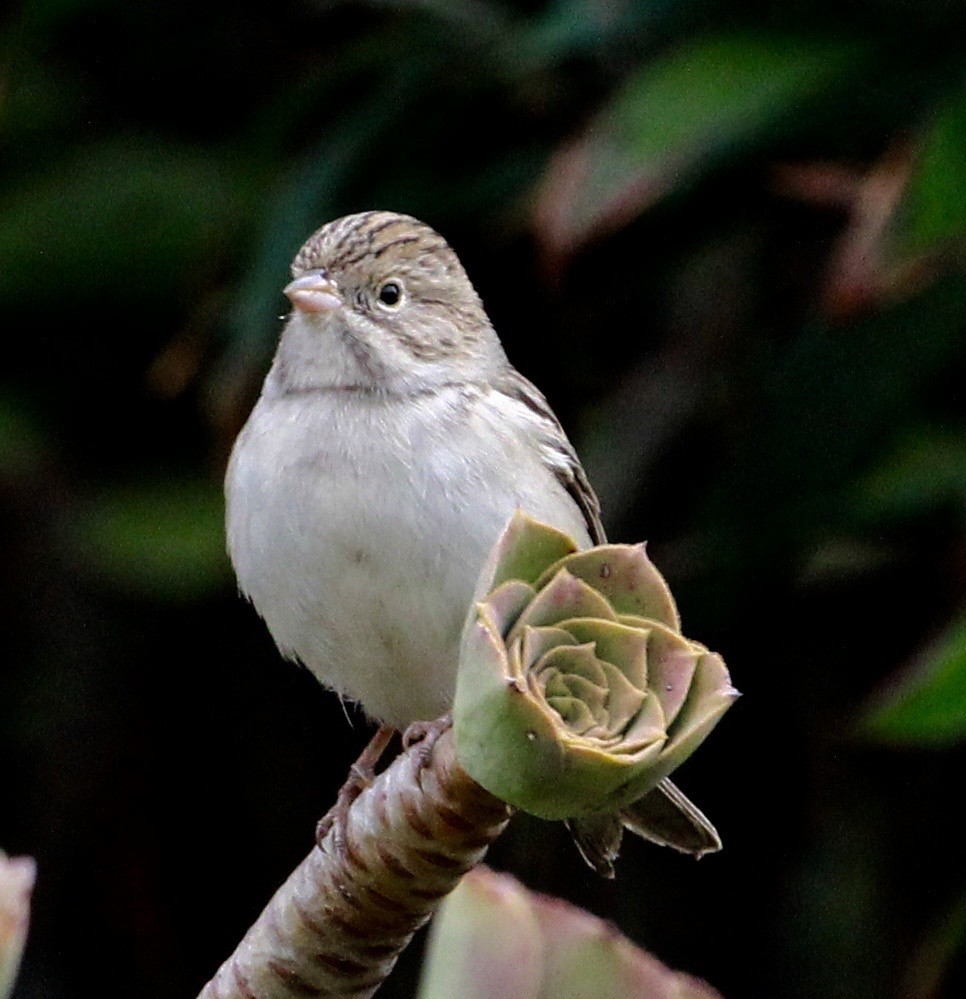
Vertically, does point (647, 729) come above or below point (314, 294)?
above

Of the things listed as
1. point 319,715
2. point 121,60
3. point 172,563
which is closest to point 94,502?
point 172,563

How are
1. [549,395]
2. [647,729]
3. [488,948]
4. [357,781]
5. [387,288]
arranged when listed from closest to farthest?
[647,729] → [488,948] → [357,781] → [387,288] → [549,395]

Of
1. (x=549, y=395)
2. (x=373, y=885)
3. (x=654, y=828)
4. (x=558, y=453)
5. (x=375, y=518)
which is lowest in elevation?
(x=549, y=395)

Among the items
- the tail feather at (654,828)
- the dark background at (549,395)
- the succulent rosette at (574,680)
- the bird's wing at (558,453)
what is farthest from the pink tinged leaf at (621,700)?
the dark background at (549,395)

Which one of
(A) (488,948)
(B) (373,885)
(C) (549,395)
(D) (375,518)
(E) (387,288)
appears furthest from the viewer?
(C) (549,395)

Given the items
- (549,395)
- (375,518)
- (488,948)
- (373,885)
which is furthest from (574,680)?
(549,395)

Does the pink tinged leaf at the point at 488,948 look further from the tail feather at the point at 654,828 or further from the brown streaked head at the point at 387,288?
the brown streaked head at the point at 387,288

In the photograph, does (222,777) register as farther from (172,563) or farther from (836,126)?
(836,126)

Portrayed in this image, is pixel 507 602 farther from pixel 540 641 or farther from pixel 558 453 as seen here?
pixel 558 453
